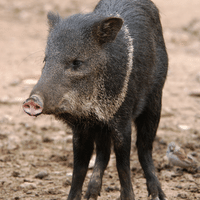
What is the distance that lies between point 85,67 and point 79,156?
951 mm

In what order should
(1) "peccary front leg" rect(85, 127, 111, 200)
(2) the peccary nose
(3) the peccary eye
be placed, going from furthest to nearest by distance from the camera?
(1) "peccary front leg" rect(85, 127, 111, 200) < (3) the peccary eye < (2) the peccary nose

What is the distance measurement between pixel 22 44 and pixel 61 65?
23.7 ft

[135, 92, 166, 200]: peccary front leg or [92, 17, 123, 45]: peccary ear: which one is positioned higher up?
[92, 17, 123, 45]: peccary ear

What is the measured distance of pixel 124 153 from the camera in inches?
135

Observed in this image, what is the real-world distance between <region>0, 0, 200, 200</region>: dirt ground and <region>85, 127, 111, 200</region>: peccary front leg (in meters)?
0.19

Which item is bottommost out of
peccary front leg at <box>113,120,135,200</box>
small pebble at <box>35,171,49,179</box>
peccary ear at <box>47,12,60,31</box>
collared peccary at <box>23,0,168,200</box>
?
small pebble at <box>35,171,49,179</box>

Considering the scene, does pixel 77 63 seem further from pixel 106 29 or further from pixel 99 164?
pixel 99 164

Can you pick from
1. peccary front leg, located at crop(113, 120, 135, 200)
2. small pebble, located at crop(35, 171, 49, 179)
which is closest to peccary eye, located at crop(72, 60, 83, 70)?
peccary front leg, located at crop(113, 120, 135, 200)

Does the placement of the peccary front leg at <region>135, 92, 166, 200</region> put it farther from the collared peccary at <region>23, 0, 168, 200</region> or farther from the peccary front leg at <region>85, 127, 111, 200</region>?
the peccary front leg at <region>85, 127, 111, 200</region>

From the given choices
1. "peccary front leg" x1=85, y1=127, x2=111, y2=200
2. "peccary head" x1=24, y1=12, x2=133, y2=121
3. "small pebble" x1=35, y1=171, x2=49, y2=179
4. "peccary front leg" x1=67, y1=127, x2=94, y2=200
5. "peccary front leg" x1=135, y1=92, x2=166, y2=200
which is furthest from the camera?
"small pebble" x1=35, y1=171, x2=49, y2=179

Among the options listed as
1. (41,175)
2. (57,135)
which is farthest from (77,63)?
(57,135)

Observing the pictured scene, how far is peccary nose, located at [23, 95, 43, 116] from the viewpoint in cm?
257

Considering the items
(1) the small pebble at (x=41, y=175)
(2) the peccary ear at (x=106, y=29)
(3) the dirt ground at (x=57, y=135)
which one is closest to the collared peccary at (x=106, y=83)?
(2) the peccary ear at (x=106, y=29)

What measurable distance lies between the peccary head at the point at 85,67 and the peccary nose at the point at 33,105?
115 mm
